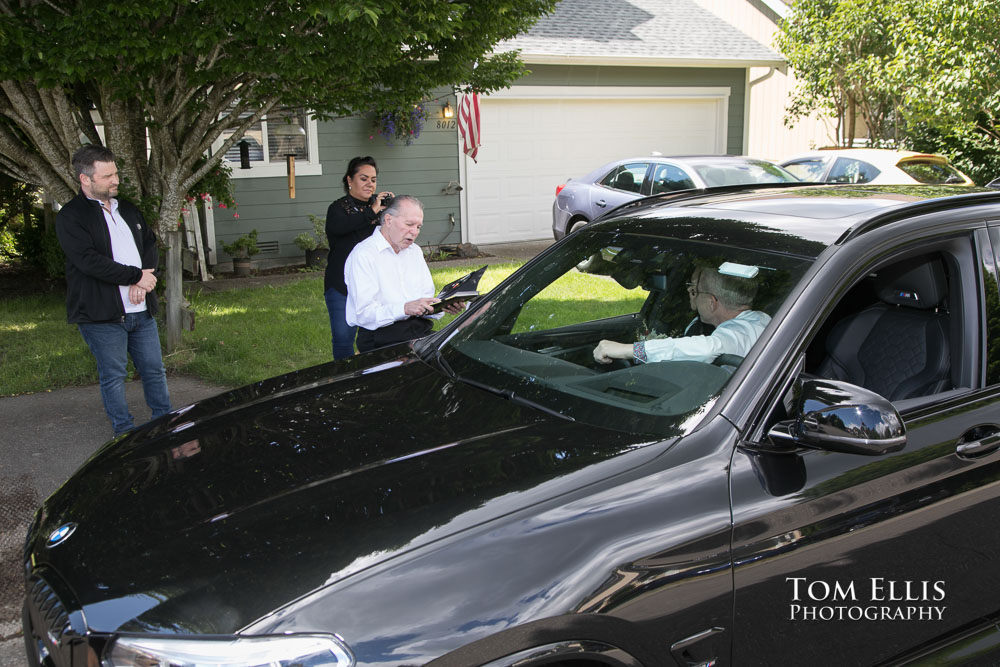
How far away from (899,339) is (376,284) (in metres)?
2.60

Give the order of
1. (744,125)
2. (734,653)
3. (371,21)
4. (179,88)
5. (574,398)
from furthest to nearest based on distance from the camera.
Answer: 1. (744,125)
2. (179,88)
3. (371,21)
4. (574,398)
5. (734,653)

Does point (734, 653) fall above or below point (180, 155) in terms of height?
below

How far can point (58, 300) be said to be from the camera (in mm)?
9406

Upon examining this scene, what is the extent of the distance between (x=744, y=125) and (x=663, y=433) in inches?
611

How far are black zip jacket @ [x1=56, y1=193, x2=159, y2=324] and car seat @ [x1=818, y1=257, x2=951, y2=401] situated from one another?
3.84 m

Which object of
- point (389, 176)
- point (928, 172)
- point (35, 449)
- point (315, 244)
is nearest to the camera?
point (35, 449)

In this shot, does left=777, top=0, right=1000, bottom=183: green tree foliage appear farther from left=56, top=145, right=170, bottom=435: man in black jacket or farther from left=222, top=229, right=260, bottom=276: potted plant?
left=56, top=145, right=170, bottom=435: man in black jacket

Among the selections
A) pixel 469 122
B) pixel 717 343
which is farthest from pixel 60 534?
pixel 469 122

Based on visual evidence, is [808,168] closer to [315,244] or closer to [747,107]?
[747,107]

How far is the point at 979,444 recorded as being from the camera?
7.92 feet

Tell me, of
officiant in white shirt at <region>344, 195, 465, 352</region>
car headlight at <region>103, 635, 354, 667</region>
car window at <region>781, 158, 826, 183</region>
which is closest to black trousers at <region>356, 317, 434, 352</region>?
officiant in white shirt at <region>344, 195, 465, 352</region>

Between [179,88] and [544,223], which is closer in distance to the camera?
[179,88]

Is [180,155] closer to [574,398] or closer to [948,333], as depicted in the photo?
[574,398]

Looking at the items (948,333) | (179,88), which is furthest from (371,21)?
(948,333)
